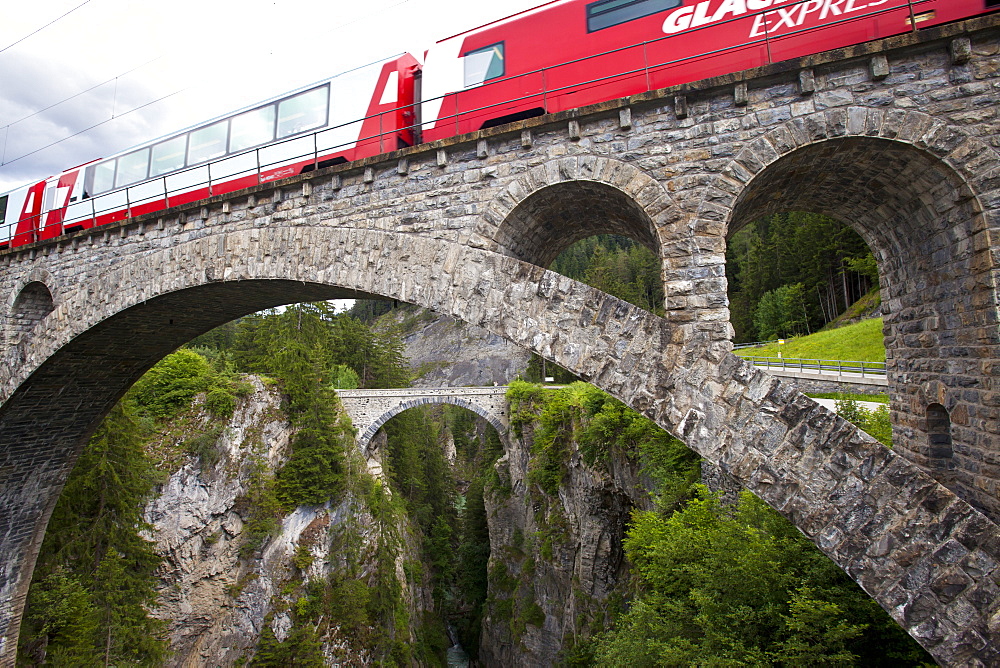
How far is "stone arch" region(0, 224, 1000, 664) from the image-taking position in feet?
10.9

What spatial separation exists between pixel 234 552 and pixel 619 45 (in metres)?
16.9

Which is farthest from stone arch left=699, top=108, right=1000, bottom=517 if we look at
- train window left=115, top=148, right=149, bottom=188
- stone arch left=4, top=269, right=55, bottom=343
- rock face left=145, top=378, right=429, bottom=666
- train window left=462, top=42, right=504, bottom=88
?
rock face left=145, top=378, right=429, bottom=666

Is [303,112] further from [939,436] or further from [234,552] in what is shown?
[234,552]

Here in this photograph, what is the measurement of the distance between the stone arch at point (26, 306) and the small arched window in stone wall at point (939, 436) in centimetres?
1426

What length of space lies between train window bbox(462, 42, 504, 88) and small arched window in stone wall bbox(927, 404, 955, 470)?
6376 mm

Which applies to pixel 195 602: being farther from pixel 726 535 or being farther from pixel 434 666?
pixel 726 535

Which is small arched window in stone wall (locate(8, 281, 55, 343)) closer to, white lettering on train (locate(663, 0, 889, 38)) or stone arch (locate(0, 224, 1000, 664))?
stone arch (locate(0, 224, 1000, 664))

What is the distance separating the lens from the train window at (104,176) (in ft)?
32.2

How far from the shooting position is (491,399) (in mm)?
25719

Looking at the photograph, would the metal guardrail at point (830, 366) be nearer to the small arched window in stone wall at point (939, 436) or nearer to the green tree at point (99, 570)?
the small arched window in stone wall at point (939, 436)

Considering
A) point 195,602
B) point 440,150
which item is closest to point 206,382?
point 195,602

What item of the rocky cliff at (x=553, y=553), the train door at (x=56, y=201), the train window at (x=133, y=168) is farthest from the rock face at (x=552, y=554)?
the train door at (x=56, y=201)

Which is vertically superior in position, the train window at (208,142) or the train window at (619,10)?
the train window at (208,142)

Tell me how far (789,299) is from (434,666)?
2752 centimetres
